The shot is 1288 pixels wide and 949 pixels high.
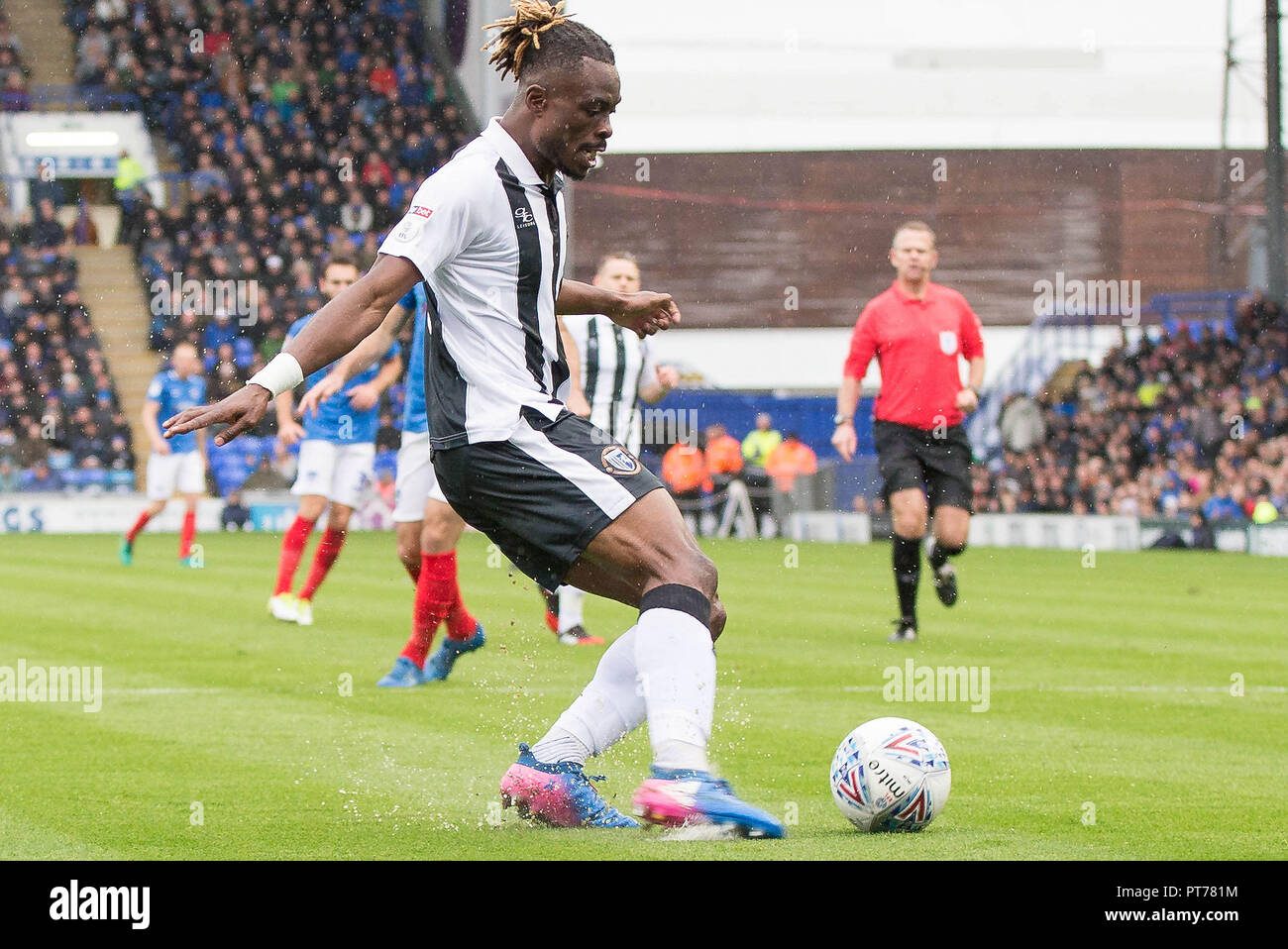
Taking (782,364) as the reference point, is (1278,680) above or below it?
below

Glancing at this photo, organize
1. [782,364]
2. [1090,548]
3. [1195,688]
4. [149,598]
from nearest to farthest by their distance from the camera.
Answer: [1195,688] → [149,598] → [1090,548] → [782,364]

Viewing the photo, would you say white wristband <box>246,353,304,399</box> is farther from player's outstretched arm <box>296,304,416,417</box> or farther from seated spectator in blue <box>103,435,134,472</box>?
seated spectator in blue <box>103,435,134,472</box>

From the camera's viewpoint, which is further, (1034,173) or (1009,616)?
(1034,173)

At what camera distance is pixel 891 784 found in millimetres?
4812

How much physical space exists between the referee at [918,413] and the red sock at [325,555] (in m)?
2.93

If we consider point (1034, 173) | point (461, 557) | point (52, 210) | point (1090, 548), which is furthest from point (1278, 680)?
point (1034, 173)

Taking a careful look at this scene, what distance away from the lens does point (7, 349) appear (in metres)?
26.9

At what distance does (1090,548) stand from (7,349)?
51.5ft

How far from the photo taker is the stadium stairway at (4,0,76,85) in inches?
1242

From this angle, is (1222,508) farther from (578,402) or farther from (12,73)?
(12,73)

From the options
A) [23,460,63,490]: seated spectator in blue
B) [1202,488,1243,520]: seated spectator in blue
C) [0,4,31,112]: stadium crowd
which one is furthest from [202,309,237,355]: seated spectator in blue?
[1202,488,1243,520]: seated spectator in blue
